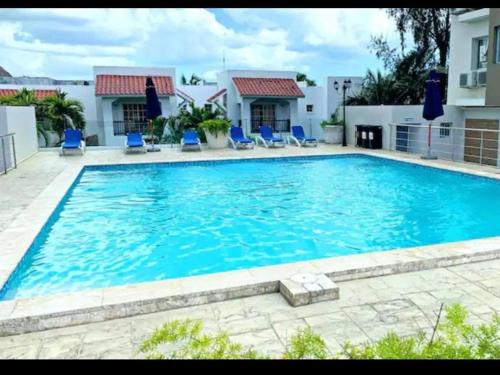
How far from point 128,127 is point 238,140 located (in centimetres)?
787

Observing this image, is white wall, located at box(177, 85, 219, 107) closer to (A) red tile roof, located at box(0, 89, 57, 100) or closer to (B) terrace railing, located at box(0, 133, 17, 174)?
(A) red tile roof, located at box(0, 89, 57, 100)

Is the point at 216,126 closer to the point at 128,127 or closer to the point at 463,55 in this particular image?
the point at 128,127

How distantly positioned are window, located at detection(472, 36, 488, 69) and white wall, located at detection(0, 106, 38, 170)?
17.4 m

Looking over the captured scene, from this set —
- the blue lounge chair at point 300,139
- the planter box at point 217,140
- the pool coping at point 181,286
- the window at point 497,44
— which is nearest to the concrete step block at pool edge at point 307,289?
the pool coping at point 181,286

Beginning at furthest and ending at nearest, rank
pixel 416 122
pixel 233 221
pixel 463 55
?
pixel 463 55, pixel 416 122, pixel 233 221

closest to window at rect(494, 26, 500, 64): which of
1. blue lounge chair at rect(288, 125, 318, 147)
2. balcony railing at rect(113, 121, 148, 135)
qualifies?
blue lounge chair at rect(288, 125, 318, 147)

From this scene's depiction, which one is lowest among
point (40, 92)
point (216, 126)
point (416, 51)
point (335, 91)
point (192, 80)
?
point (216, 126)

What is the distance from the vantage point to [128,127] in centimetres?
2380

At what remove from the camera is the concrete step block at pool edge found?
434 centimetres

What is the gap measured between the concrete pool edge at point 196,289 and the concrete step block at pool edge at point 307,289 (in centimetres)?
15

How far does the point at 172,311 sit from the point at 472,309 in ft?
9.62

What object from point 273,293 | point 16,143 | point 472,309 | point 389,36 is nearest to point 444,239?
point 472,309

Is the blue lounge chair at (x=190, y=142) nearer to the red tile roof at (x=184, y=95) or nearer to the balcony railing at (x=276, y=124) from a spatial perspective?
the balcony railing at (x=276, y=124)

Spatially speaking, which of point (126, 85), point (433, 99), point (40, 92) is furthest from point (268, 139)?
point (40, 92)
